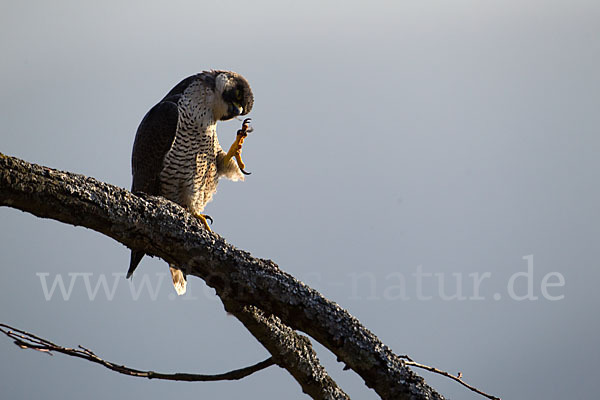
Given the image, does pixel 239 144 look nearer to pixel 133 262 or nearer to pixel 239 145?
pixel 239 145

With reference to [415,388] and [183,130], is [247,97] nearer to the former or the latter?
[183,130]

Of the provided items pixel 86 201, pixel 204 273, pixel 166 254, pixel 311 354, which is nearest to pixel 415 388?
pixel 311 354

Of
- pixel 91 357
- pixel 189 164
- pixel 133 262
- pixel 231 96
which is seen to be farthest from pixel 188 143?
pixel 91 357

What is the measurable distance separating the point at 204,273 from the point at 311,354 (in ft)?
2.03

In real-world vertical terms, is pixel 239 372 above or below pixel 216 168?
below

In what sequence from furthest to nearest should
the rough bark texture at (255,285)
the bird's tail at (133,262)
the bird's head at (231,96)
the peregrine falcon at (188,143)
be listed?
1. the bird's head at (231,96)
2. the peregrine falcon at (188,143)
3. the bird's tail at (133,262)
4. the rough bark texture at (255,285)

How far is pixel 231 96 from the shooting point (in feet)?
15.8

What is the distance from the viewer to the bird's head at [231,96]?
4.78 m

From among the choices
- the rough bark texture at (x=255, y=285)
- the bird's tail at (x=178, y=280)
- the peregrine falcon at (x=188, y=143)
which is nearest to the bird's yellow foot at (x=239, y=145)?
the peregrine falcon at (x=188, y=143)

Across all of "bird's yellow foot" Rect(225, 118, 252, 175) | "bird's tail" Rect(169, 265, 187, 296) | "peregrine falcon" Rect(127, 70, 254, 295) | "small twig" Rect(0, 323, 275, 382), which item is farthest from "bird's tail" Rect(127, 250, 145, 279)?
"small twig" Rect(0, 323, 275, 382)

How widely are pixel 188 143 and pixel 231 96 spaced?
515 millimetres

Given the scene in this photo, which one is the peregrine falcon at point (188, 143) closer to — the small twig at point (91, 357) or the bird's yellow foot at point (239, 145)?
the bird's yellow foot at point (239, 145)

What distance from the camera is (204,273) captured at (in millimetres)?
2332

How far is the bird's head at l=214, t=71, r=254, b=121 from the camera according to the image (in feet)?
15.7
